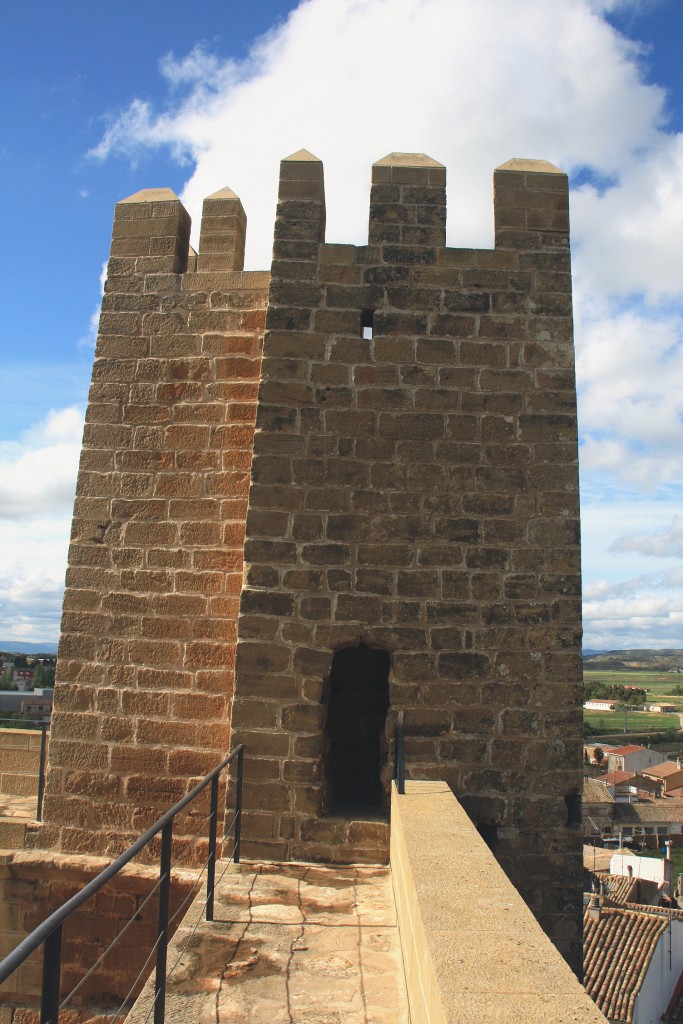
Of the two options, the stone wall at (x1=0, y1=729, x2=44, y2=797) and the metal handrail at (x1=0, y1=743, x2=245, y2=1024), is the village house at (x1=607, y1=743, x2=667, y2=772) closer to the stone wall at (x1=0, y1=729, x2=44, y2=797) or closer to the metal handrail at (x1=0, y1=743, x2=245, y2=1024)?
the stone wall at (x1=0, y1=729, x2=44, y2=797)

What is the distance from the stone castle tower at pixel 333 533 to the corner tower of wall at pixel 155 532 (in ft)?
0.05

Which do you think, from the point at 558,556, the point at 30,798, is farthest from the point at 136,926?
the point at 558,556

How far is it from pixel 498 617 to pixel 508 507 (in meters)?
0.67

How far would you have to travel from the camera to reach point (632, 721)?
107 metres

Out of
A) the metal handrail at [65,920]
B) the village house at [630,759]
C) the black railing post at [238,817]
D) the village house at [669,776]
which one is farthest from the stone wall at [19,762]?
the village house at [630,759]

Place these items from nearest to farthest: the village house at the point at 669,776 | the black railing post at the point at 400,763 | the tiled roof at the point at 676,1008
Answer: the black railing post at the point at 400,763
the tiled roof at the point at 676,1008
the village house at the point at 669,776

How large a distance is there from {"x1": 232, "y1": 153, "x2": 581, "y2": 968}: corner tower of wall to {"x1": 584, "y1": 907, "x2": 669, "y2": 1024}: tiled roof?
18.5m

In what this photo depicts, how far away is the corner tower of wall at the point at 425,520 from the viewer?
4.57m

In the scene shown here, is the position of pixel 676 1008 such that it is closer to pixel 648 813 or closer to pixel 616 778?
pixel 648 813

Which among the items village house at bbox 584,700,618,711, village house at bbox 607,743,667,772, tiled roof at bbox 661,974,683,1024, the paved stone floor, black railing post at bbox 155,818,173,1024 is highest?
black railing post at bbox 155,818,173,1024

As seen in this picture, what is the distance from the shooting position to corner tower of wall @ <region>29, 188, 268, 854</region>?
5098 millimetres

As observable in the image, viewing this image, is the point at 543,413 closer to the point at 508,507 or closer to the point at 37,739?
the point at 508,507

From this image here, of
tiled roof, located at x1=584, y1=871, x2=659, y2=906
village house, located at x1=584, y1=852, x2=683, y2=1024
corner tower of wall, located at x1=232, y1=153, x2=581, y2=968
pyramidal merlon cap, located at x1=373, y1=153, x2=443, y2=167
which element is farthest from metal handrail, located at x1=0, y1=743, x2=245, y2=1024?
tiled roof, located at x1=584, y1=871, x2=659, y2=906

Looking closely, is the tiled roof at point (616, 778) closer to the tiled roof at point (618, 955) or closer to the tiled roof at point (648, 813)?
the tiled roof at point (648, 813)
